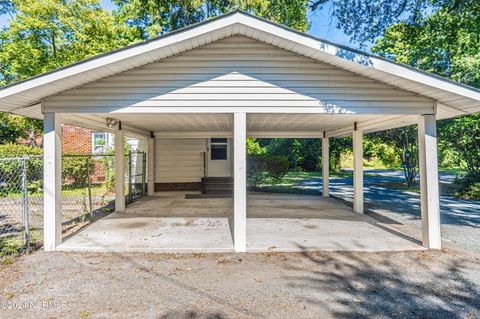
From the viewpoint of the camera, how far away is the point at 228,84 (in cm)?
507

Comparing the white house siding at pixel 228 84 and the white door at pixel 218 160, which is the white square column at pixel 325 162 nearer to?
the white door at pixel 218 160

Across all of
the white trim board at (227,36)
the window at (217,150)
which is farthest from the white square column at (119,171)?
the window at (217,150)

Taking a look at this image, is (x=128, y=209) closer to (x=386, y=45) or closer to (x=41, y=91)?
(x=41, y=91)

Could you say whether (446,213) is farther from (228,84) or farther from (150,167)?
(150,167)

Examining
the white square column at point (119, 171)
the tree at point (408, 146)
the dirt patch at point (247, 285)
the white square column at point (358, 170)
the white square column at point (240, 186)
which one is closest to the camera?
the dirt patch at point (247, 285)

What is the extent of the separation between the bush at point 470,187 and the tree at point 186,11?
10154 millimetres

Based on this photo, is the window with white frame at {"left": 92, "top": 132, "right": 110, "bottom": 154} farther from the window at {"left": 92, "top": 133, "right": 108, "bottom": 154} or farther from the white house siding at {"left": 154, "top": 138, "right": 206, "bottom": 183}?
the white house siding at {"left": 154, "top": 138, "right": 206, "bottom": 183}

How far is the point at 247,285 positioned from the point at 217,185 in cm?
878

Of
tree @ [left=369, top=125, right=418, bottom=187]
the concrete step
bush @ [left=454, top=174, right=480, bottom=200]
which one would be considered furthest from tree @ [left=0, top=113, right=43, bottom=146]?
bush @ [left=454, top=174, right=480, bottom=200]

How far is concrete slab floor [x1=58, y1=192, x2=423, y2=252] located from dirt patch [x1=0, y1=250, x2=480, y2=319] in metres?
0.36

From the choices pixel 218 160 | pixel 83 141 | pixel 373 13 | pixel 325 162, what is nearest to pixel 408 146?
pixel 325 162

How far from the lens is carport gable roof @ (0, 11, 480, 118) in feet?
14.9

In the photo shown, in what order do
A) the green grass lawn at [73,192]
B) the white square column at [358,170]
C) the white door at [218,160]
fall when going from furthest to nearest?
the white door at [218,160] → the green grass lawn at [73,192] → the white square column at [358,170]

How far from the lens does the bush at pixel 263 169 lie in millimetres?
15078
